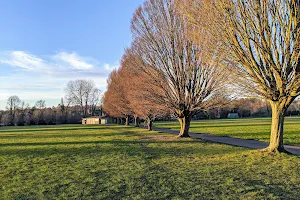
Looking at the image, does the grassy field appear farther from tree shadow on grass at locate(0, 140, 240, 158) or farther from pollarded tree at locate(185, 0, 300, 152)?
pollarded tree at locate(185, 0, 300, 152)

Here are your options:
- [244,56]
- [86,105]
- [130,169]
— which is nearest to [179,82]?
[244,56]

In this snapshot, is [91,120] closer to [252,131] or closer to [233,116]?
[233,116]

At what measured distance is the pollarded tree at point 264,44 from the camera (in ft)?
27.1

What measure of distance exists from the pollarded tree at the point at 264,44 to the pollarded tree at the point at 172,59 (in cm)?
628

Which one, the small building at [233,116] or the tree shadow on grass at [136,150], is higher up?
the small building at [233,116]

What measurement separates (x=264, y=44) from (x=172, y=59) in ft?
26.9

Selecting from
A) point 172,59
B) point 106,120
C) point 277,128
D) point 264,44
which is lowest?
point 106,120

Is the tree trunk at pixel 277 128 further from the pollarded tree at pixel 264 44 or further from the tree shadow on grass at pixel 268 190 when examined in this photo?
the tree shadow on grass at pixel 268 190

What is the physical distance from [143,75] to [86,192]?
12.4 m

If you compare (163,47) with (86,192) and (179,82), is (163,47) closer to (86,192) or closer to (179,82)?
(179,82)

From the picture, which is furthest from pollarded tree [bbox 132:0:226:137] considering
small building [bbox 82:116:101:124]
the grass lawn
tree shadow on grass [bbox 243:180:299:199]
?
small building [bbox 82:116:101:124]

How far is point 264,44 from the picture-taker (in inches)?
334

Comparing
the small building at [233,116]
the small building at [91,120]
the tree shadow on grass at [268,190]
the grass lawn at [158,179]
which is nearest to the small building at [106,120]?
the small building at [91,120]

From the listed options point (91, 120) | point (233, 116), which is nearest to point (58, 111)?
point (91, 120)
